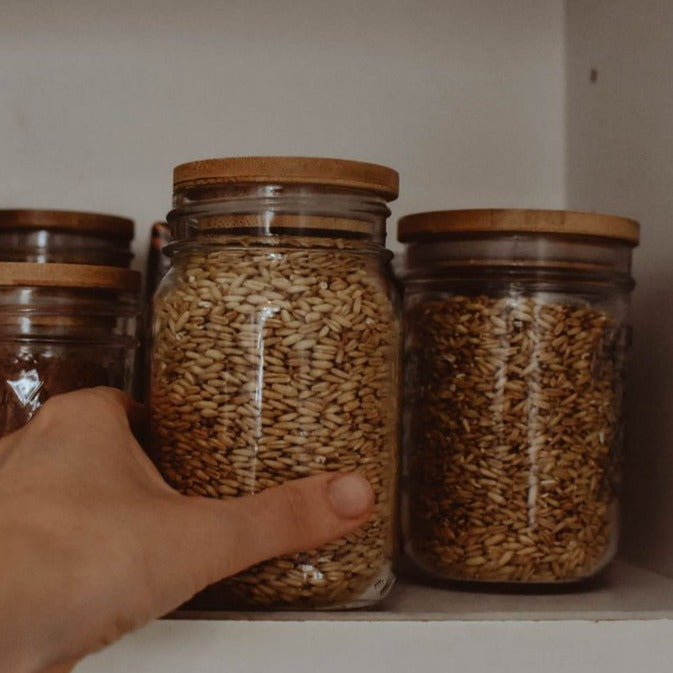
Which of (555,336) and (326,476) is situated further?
(555,336)

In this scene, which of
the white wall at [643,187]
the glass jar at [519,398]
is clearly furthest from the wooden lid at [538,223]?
the white wall at [643,187]

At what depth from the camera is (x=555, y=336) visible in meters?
0.69

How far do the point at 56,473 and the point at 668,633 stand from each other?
1.26 ft

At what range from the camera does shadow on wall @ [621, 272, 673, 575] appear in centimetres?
79

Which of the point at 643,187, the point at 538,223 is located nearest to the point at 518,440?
the point at 538,223

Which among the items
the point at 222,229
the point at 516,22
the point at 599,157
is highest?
the point at 516,22

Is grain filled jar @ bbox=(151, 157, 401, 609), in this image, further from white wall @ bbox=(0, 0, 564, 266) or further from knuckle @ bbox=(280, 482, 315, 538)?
white wall @ bbox=(0, 0, 564, 266)

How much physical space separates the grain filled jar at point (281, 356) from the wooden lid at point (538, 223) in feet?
0.30

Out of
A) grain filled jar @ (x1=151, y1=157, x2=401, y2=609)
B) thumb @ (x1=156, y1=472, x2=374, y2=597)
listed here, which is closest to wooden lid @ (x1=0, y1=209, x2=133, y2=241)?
grain filled jar @ (x1=151, y1=157, x2=401, y2=609)

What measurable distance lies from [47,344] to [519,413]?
0.33 m

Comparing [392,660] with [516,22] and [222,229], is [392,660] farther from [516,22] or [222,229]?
[516,22]

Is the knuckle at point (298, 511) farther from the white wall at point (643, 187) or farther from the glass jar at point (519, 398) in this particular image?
the white wall at point (643, 187)

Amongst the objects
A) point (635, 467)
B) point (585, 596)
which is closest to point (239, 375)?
point (585, 596)

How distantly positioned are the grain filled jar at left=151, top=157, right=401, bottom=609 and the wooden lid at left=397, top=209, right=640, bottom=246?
93mm
